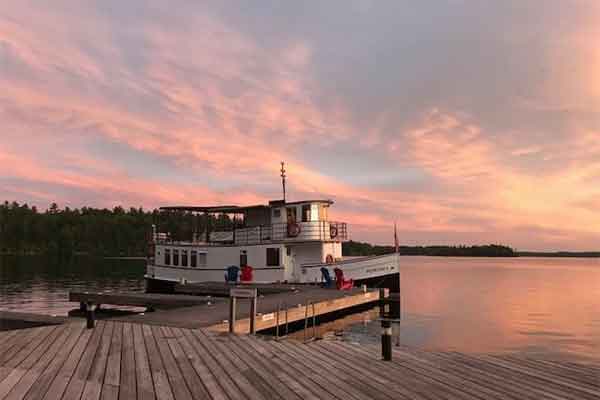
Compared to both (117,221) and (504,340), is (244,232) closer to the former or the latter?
(504,340)

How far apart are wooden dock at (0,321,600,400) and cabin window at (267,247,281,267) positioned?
68.3 ft

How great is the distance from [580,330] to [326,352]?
23527 mm

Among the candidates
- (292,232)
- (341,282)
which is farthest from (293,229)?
(341,282)

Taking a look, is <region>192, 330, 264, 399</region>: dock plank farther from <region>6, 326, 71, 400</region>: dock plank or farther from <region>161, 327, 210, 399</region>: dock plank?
<region>6, 326, 71, 400</region>: dock plank

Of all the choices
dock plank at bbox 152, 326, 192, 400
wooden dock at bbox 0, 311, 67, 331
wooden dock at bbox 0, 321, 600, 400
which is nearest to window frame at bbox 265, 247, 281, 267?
wooden dock at bbox 0, 311, 67, 331

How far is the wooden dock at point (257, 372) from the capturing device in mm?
6484

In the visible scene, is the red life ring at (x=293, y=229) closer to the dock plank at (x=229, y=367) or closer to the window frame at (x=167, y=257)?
the window frame at (x=167, y=257)

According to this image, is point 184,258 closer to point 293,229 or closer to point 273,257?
point 273,257

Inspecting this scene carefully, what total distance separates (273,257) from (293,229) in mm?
2390

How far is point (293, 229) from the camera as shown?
31250mm

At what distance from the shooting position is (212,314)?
15.6 meters

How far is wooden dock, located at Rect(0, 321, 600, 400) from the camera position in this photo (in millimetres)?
6484

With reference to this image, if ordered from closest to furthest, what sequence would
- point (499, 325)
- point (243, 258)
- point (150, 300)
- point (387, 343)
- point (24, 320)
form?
point (387, 343) < point (24, 320) < point (150, 300) < point (499, 325) < point (243, 258)

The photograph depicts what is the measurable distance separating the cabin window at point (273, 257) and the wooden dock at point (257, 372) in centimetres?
2081
